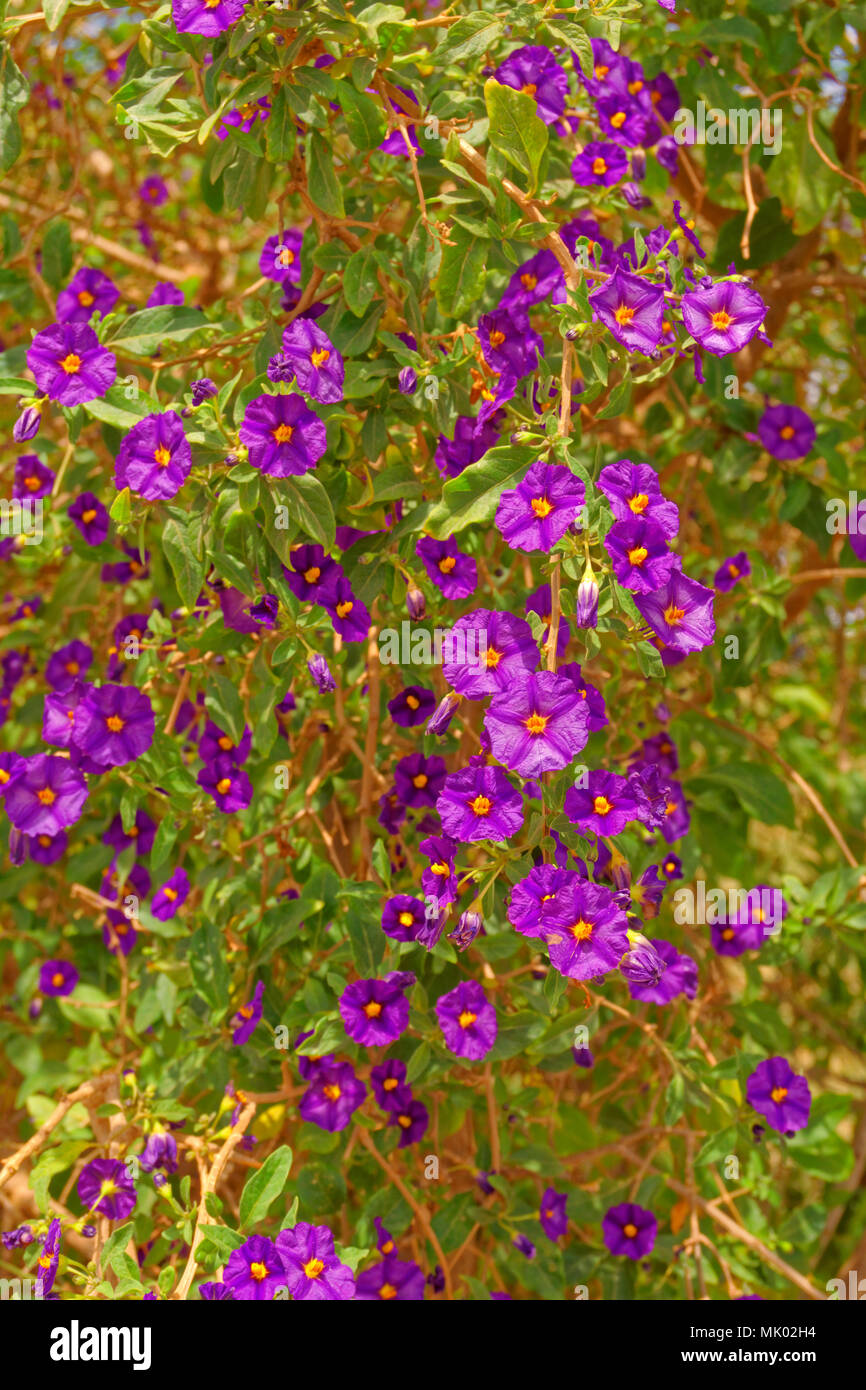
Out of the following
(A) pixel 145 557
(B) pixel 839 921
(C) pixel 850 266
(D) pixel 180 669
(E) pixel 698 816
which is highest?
(C) pixel 850 266

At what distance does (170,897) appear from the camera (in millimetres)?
1839

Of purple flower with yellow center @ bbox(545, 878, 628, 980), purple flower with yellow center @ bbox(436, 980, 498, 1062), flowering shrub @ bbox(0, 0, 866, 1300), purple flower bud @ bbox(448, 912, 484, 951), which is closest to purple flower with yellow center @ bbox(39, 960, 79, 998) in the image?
flowering shrub @ bbox(0, 0, 866, 1300)

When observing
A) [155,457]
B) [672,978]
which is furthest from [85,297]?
[672,978]

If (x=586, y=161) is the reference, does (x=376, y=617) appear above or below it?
below

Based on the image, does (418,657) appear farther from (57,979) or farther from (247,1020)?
(57,979)

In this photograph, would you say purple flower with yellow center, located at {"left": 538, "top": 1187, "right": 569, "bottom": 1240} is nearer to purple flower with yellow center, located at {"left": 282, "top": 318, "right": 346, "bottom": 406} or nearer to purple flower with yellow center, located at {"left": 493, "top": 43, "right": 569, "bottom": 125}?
purple flower with yellow center, located at {"left": 282, "top": 318, "right": 346, "bottom": 406}

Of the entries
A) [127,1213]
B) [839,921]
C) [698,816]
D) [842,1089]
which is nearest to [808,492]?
[698,816]

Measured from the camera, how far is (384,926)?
5.02 ft

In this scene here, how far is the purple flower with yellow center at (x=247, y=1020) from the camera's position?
5.55ft

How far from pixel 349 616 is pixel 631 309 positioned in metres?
0.51

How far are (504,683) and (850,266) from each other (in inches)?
64.5

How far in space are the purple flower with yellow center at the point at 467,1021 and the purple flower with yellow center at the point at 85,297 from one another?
1.09 metres

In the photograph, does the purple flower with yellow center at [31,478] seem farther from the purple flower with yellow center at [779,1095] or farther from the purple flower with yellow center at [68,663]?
the purple flower with yellow center at [779,1095]

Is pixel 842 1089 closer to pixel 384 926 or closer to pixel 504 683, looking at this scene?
pixel 384 926
